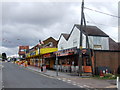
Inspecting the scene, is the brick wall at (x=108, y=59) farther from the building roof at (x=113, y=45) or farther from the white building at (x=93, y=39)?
the building roof at (x=113, y=45)

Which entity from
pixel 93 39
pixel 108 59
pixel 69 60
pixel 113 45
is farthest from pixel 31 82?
pixel 113 45

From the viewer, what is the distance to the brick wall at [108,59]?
2720cm

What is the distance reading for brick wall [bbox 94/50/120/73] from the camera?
89.2 ft

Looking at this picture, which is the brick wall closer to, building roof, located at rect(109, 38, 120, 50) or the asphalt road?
the asphalt road

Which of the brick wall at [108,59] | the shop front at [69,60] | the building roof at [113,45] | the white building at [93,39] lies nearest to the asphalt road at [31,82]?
the shop front at [69,60]

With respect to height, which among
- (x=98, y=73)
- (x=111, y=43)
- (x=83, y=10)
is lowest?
(x=98, y=73)

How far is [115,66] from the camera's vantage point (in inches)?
1106

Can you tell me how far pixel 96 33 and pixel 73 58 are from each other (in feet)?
27.8

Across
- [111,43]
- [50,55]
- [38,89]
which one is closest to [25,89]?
[38,89]

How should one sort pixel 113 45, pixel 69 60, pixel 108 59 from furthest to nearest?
pixel 113 45
pixel 69 60
pixel 108 59

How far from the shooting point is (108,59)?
27750mm

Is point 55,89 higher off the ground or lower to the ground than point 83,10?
lower

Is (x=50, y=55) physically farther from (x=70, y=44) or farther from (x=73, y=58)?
(x=73, y=58)

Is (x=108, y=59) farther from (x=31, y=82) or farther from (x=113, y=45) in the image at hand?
(x=31, y=82)
